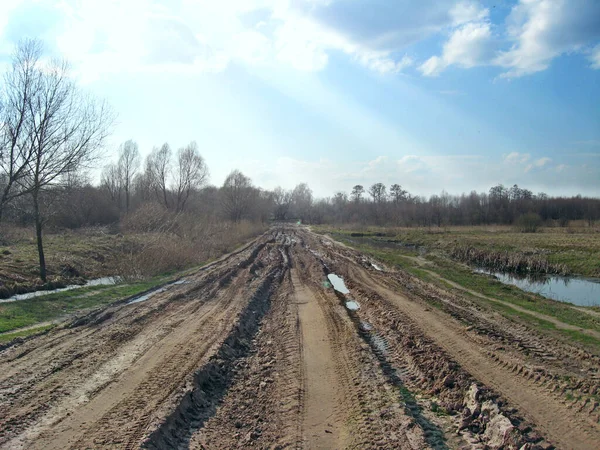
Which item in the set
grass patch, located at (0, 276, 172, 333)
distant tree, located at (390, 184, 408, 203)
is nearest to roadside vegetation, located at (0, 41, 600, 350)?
grass patch, located at (0, 276, 172, 333)

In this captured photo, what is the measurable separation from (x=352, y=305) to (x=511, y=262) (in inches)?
691

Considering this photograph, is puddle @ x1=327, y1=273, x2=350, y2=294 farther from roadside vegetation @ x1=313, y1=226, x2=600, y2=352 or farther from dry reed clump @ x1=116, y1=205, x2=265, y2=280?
dry reed clump @ x1=116, y1=205, x2=265, y2=280

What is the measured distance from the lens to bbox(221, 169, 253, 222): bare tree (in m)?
68.8

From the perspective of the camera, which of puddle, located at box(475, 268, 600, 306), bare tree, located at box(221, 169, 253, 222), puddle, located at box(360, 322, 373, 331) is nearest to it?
puddle, located at box(360, 322, 373, 331)

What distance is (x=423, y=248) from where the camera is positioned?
39.8 m

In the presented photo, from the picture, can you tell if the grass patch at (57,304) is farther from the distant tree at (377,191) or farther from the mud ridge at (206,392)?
the distant tree at (377,191)

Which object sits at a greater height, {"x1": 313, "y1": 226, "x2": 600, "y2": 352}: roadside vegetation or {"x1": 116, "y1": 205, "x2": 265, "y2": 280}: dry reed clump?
{"x1": 116, "y1": 205, "x2": 265, "y2": 280}: dry reed clump

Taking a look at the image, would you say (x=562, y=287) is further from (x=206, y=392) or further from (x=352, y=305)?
(x=206, y=392)

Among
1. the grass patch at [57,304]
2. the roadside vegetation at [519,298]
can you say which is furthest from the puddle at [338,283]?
the grass patch at [57,304]

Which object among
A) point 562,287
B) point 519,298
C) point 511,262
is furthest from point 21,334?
point 511,262

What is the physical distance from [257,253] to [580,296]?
65.7ft

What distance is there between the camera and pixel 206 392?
6.83 m

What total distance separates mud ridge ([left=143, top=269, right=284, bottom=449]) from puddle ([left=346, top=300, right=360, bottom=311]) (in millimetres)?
3227

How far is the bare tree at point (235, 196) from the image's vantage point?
68.8 m
